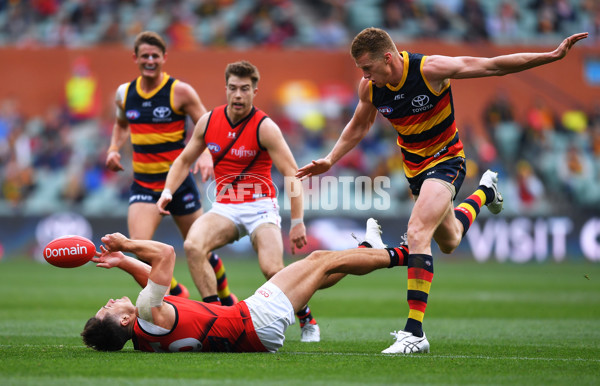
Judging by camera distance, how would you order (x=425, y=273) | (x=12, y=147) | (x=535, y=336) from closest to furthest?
(x=425, y=273), (x=535, y=336), (x=12, y=147)

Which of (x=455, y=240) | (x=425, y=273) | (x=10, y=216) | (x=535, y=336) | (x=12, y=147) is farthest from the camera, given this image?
(x=12, y=147)

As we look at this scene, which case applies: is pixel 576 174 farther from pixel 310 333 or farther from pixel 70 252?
pixel 70 252

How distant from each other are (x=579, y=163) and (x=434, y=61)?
54.7ft

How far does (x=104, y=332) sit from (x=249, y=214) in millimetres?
2298

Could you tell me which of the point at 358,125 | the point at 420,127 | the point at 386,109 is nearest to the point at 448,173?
the point at 420,127

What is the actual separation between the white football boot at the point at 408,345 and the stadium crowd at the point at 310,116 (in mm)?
14335

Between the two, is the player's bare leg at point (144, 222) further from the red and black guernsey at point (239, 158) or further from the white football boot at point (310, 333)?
the white football boot at point (310, 333)

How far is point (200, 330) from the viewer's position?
21.3 feet

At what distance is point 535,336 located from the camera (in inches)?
335

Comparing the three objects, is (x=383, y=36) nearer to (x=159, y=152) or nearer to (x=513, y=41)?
(x=159, y=152)

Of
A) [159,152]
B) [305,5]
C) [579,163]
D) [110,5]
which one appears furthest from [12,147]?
[579,163]

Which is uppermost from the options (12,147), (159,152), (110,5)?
(110,5)

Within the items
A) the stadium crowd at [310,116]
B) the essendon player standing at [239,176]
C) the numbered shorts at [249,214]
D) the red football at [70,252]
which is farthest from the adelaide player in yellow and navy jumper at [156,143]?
the stadium crowd at [310,116]

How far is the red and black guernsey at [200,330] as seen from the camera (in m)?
6.41
